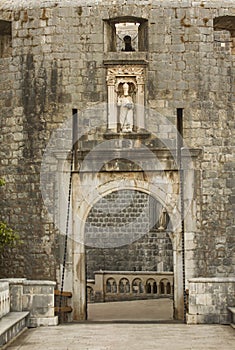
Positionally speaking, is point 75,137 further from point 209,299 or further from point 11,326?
point 11,326

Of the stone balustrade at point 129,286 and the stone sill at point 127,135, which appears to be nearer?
the stone sill at point 127,135

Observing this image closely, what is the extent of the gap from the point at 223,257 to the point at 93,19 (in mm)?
4678

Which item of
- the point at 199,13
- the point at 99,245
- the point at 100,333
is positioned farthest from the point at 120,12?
the point at 99,245

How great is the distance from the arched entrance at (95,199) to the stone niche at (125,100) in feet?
2.90

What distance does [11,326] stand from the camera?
34.0 ft

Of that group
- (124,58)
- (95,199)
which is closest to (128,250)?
(95,199)

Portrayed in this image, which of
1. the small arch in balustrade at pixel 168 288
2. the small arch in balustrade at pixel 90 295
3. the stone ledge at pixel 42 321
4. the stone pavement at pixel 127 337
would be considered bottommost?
the stone pavement at pixel 127 337

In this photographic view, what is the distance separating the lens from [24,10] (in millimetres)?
13953

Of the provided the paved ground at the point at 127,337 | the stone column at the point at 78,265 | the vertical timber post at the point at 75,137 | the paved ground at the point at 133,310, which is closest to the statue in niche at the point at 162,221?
the paved ground at the point at 133,310

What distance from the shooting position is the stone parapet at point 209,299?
40.7ft

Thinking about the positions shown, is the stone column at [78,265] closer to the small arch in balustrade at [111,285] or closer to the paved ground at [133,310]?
the paved ground at [133,310]

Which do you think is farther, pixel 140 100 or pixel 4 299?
pixel 140 100

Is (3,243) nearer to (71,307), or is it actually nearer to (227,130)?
(71,307)

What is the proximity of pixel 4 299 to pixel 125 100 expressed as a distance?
4.16 meters
